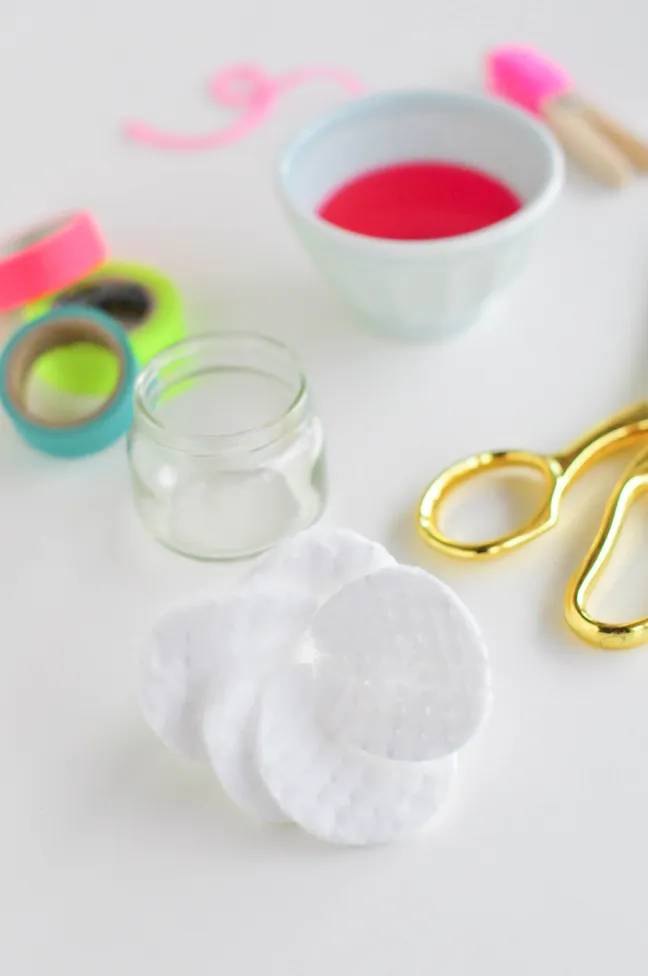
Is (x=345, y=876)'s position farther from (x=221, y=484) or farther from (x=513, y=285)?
(x=513, y=285)

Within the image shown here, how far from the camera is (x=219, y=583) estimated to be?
461 mm

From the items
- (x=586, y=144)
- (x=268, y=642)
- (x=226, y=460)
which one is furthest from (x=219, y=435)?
(x=586, y=144)

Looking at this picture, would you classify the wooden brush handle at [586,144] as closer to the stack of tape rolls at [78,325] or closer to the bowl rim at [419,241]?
the bowl rim at [419,241]

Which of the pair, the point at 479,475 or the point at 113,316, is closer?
the point at 479,475

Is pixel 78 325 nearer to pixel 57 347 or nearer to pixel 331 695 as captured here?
pixel 57 347

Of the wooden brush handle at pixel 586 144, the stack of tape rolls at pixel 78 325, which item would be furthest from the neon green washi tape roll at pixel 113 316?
the wooden brush handle at pixel 586 144

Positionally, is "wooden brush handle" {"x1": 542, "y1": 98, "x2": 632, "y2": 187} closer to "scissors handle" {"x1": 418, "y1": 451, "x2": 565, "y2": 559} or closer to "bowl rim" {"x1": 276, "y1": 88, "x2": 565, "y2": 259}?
"bowl rim" {"x1": 276, "y1": 88, "x2": 565, "y2": 259}

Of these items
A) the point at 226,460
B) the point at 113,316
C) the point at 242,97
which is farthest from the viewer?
the point at 242,97

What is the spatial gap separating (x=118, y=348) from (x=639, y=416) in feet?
0.78

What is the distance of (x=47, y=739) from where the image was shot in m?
0.41

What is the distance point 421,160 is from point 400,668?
329 millimetres

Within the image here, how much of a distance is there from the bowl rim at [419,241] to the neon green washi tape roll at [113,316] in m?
0.09

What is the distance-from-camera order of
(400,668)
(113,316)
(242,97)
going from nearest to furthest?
(400,668)
(113,316)
(242,97)

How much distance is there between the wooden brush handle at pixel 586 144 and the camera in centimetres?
65
